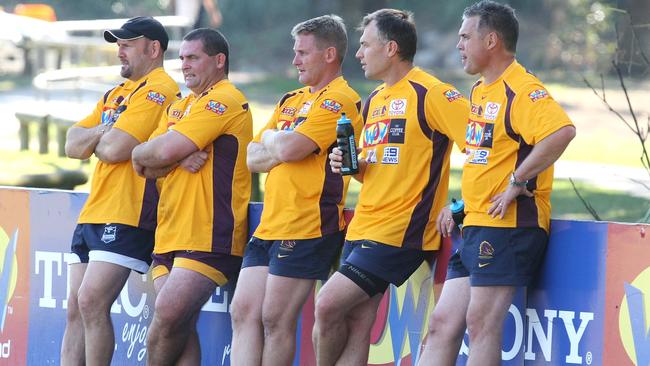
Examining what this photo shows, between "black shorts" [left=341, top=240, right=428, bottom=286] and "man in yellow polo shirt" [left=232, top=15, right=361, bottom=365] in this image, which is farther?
"man in yellow polo shirt" [left=232, top=15, right=361, bottom=365]

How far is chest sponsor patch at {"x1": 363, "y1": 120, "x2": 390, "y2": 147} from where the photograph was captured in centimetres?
622

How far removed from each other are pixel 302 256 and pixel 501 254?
1.19 metres

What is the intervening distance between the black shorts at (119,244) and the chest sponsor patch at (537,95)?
2586 mm

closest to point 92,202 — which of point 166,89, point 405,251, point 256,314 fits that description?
point 166,89

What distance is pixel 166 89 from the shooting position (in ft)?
23.6

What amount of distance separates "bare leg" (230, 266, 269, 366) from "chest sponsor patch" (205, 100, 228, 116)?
2.92 ft

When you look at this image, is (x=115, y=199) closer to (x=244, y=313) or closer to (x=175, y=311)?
(x=175, y=311)

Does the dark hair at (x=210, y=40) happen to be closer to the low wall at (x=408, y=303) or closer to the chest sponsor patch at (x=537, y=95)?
the low wall at (x=408, y=303)

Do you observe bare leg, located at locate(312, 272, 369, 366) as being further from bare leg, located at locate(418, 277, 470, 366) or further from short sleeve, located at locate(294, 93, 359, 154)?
short sleeve, located at locate(294, 93, 359, 154)

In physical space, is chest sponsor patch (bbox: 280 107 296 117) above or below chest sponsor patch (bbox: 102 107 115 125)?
above

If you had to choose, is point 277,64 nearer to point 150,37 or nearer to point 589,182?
point 589,182

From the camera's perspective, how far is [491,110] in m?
5.79

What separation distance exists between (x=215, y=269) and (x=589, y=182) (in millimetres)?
11609

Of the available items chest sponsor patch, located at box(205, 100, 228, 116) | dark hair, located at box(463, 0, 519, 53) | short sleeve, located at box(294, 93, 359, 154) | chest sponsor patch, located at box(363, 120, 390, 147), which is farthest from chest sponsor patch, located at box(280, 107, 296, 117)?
dark hair, located at box(463, 0, 519, 53)
